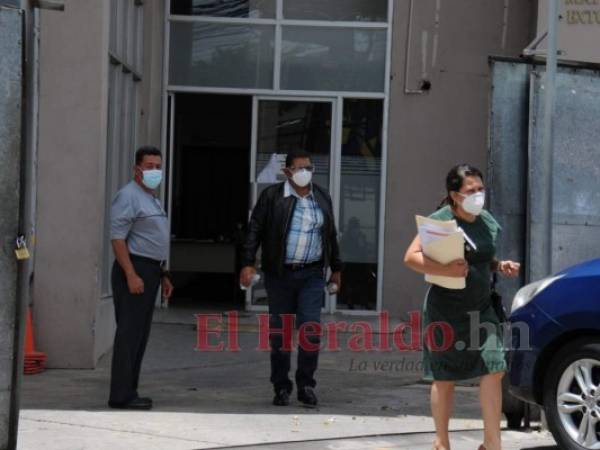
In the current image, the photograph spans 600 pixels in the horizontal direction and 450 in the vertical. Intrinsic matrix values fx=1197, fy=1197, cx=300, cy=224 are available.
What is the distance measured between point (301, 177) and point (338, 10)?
18.8 feet

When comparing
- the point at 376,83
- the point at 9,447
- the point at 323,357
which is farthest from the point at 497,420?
the point at 376,83

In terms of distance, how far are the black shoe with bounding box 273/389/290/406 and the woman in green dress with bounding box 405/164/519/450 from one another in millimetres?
2100

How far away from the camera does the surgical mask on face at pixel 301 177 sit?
28.1ft

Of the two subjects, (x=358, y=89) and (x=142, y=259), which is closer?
(x=142, y=259)

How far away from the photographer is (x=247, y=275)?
8453 mm

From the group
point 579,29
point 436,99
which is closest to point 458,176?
point 579,29

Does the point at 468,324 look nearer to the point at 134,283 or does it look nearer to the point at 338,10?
the point at 134,283

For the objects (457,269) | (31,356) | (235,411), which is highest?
(457,269)

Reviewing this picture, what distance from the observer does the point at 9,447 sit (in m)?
6.32

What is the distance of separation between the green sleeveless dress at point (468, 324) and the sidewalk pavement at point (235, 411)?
1.06m

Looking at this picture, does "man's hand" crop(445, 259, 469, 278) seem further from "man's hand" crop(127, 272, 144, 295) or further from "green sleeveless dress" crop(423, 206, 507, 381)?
"man's hand" crop(127, 272, 144, 295)

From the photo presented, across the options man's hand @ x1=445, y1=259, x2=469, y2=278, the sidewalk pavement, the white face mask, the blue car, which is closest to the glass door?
the sidewalk pavement

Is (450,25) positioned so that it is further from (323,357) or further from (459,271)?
(459,271)

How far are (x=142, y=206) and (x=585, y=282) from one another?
10.3 ft
